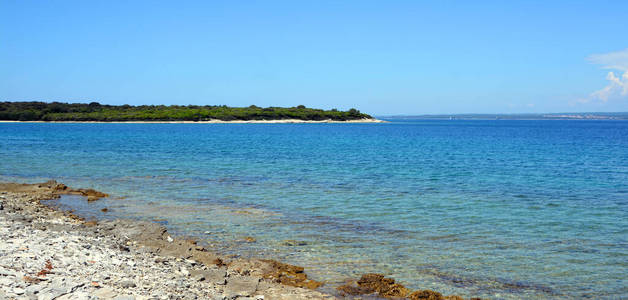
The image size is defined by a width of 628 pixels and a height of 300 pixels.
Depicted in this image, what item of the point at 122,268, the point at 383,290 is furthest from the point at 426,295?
the point at 122,268

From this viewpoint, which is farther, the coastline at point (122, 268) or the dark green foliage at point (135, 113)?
the dark green foliage at point (135, 113)

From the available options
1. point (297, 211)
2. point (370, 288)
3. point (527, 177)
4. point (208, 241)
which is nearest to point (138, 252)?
point (208, 241)

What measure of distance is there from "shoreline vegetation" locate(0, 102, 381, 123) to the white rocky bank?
153 m

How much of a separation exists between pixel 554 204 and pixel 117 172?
79.6ft

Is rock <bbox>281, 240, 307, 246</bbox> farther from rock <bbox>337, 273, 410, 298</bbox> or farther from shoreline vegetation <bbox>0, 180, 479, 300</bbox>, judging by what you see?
rock <bbox>337, 273, 410, 298</bbox>

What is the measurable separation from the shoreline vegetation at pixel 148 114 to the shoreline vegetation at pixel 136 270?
15242 cm

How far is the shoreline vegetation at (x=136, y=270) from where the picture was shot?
8000 mm

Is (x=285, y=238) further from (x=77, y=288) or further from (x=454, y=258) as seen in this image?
(x=77, y=288)

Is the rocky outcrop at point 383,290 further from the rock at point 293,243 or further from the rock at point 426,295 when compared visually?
the rock at point 293,243

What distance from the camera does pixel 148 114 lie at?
535 feet

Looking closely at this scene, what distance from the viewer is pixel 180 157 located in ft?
131

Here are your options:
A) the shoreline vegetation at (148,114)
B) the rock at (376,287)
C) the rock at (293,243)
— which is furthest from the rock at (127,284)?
the shoreline vegetation at (148,114)

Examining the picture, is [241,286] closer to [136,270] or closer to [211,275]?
[211,275]

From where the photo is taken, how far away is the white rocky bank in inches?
305
